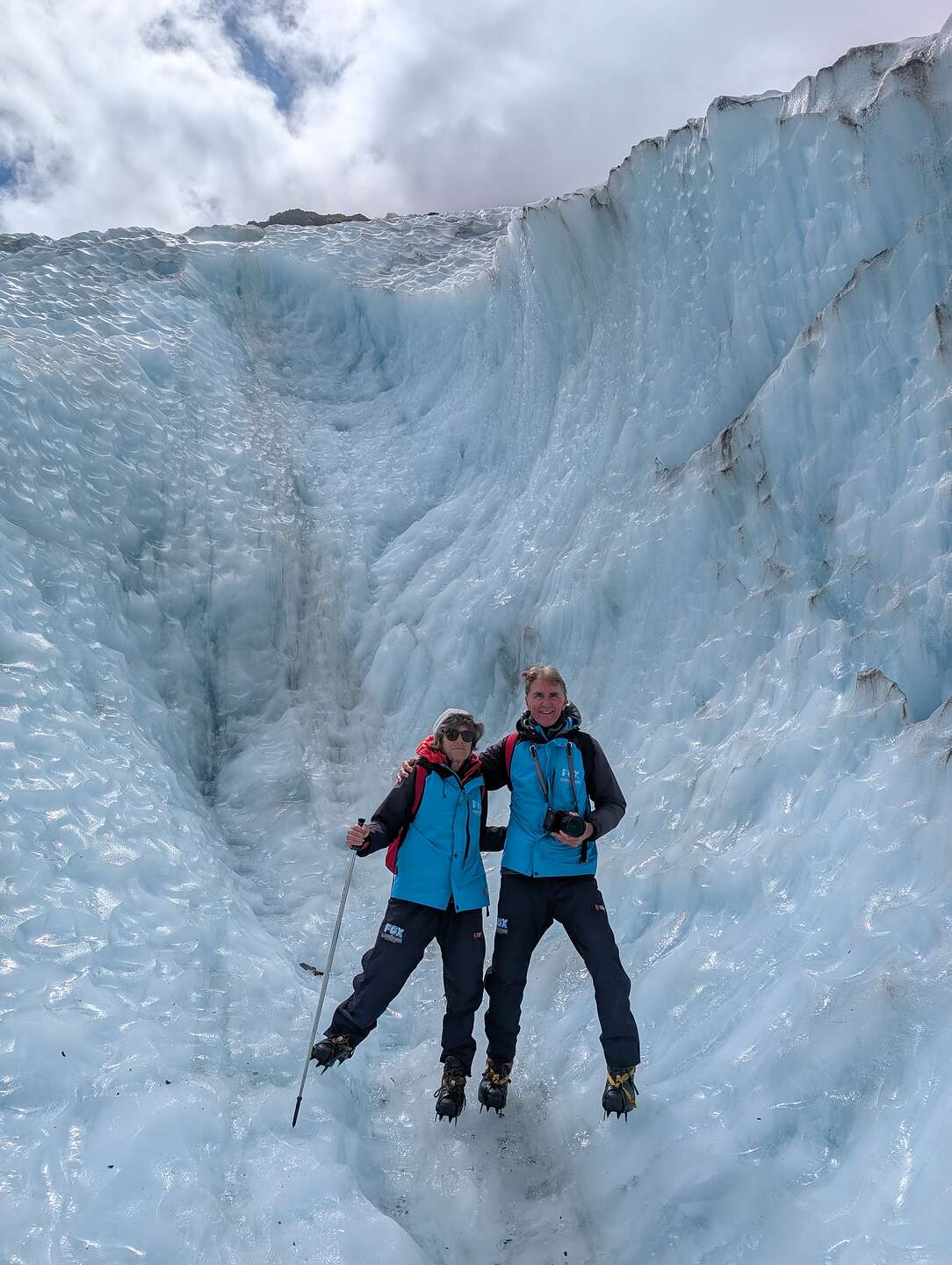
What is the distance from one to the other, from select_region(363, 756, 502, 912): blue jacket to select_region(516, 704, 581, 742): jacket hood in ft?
1.16

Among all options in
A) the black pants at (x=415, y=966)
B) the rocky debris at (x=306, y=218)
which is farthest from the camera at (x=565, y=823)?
the rocky debris at (x=306, y=218)

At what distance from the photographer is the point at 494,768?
497cm

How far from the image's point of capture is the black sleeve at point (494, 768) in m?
4.95

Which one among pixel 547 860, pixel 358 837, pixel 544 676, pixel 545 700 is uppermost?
pixel 544 676

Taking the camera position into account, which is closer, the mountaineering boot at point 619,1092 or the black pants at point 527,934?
the mountaineering boot at point 619,1092

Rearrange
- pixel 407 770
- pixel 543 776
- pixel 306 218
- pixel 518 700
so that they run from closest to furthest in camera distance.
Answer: pixel 543 776, pixel 407 770, pixel 518 700, pixel 306 218

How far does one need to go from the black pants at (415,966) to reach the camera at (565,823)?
66 cm

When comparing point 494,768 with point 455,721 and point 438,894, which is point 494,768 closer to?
point 455,721

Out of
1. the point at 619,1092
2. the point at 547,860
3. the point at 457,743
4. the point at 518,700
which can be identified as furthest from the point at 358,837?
the point at 518,700

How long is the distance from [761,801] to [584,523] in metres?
3.74

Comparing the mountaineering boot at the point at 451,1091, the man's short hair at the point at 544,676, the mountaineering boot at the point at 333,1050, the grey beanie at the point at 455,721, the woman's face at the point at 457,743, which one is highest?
the man's short hair at the point at 544,676

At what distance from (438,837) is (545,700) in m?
0.91

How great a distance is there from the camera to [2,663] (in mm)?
6559

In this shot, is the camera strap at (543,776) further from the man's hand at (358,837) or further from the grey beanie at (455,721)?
the man's hand at (358,837)
